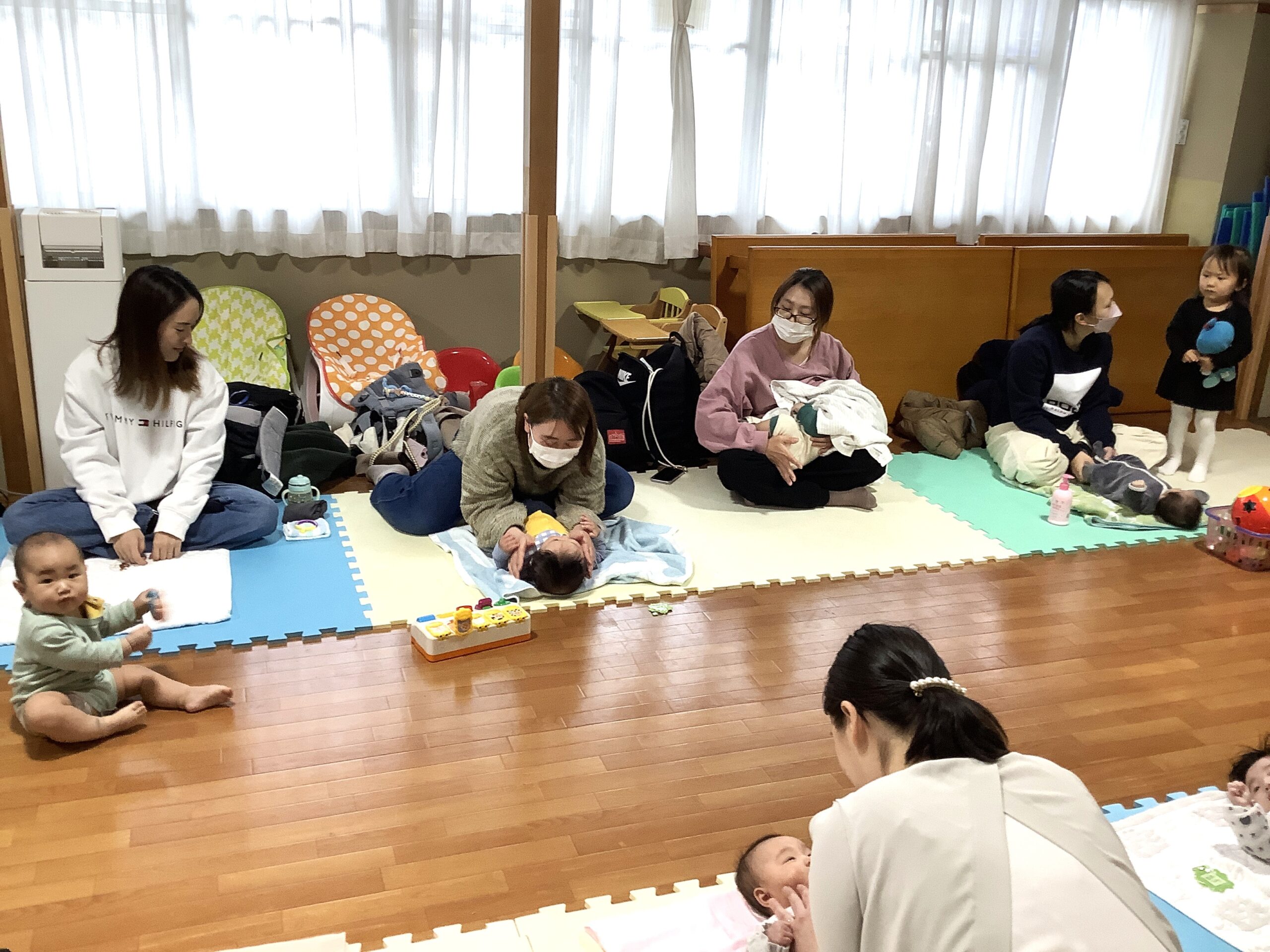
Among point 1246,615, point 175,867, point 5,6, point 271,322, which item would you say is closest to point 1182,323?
point 1246,615

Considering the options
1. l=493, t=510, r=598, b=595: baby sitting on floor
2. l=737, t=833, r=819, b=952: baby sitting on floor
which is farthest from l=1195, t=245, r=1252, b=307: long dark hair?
l=737, t=833, r=819, b=952: baby sitting on floor

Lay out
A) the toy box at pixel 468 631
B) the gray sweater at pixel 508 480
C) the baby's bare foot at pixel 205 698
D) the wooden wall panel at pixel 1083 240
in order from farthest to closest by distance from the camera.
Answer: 1. the wooden wall panel at pixel 1083 240
2. the gray sweater at pixel 508 480
3. the toy box at pixel 468 631
4. the baby's bare foot at pixel 205 698

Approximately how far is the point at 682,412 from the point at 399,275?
168 cm

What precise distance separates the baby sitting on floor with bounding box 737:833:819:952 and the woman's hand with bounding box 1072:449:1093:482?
3075 millimetres

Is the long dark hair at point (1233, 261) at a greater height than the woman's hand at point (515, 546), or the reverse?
the long dark hair at point (1233, 261)

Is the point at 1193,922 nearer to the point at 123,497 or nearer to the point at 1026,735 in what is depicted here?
the point at 1026,735

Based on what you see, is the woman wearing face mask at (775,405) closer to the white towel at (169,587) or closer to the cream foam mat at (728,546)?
the cream foam mat at (728,546)

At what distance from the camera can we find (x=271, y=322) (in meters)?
5.27

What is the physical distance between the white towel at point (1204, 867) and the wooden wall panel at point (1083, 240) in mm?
4090

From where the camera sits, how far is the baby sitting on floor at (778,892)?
196 cm

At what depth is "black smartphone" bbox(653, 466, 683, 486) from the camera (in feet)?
15.8

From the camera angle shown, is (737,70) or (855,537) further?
(737,70)

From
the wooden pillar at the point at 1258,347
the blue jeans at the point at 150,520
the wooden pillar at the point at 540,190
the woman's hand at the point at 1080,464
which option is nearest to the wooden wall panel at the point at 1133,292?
the wooden pillar at the point at 1258,347

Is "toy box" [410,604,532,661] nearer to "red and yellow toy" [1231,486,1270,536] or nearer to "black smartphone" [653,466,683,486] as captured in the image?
"black smartphone" [653,466,683,486]
